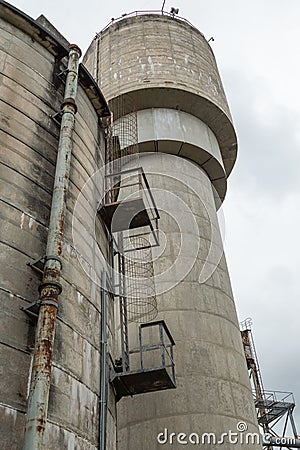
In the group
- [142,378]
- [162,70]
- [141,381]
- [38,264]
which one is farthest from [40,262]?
[162,70]

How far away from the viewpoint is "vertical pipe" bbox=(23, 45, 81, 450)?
4887 millimetres

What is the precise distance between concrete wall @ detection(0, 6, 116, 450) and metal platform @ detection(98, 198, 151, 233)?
0.38 metres

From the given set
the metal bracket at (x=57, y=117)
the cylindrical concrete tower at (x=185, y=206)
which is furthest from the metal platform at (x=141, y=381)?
the metal bracket at (x=57, y=117)

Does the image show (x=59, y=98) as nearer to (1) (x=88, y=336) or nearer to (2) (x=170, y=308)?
(1) (x=88, y=336)

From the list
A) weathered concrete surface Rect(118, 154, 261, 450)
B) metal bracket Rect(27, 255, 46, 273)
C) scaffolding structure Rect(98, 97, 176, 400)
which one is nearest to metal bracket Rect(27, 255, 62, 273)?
metal bracket Rect(27, 255, 46, 273)

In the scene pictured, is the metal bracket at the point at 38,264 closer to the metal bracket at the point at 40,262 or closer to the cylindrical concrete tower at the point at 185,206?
the metal bracket at the point at 40,262

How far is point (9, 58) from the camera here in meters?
7.98

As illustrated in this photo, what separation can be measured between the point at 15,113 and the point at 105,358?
4.12 meters

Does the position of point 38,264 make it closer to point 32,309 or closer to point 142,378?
point 32,309

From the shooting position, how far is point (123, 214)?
949cm

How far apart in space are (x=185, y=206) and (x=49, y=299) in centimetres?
853

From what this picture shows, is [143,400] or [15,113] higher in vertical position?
[15,113]

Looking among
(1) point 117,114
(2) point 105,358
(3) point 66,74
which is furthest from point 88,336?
(1) point 117,114

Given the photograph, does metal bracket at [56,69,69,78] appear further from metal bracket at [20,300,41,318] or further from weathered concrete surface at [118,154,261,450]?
weathered concrete surface at [118,154,261,450]
